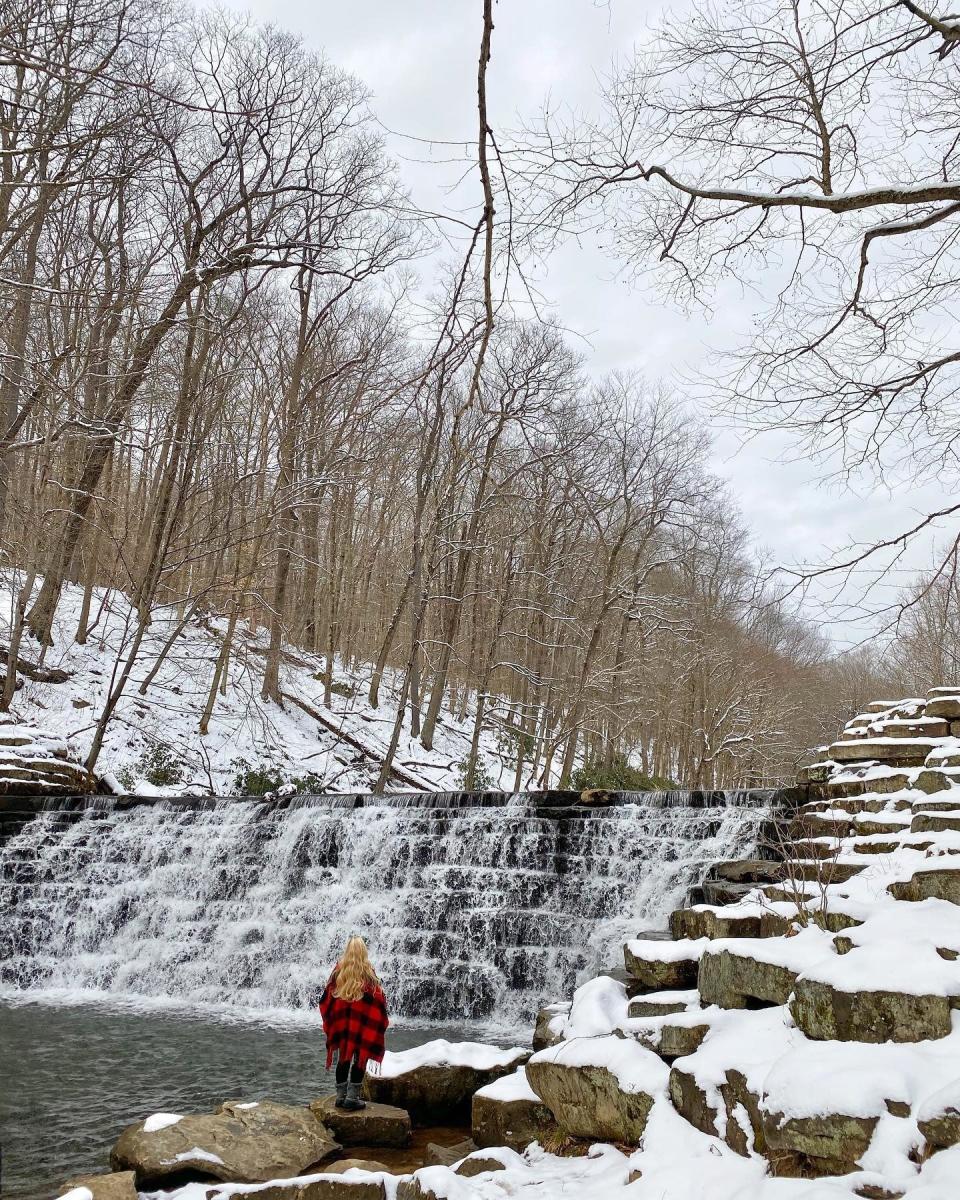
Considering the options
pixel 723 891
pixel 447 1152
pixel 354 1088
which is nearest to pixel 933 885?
pixel 723 891

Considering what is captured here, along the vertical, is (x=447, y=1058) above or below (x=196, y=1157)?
above

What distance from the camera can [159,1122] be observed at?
5152 millimetres

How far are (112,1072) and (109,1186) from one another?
9.25 ft

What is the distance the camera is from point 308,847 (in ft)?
38.5

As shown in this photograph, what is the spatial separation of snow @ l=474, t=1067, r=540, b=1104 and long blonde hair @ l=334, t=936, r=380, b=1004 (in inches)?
38.3

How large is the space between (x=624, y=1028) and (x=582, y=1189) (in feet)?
3.81

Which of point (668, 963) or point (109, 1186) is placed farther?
point (668, 963)

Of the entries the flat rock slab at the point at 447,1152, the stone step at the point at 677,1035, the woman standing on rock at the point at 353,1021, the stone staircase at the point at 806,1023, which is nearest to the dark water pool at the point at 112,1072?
the woman standing on rock at the point at 353,1021

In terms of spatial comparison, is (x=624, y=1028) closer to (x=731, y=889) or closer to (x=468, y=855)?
(x=731, y=889)

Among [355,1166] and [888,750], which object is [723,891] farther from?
[355,1166]

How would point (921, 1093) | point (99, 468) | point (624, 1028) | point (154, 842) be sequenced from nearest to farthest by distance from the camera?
point (921, 1093) < point (624, 1028) < point (154, 842) < point (99, 468)

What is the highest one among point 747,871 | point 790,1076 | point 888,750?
point 888,750

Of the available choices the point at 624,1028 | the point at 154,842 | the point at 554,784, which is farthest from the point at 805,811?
the point at 554,784

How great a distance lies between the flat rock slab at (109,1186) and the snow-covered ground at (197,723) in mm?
8223
